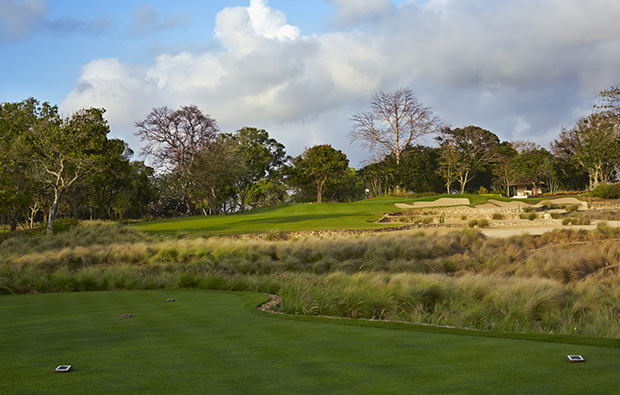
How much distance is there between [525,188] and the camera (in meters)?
70.2

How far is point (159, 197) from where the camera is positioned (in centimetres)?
Answer: 4984

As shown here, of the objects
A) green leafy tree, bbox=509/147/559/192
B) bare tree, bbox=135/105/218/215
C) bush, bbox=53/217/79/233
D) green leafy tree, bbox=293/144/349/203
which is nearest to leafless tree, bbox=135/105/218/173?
bare tree, bbox=135/105/218/215

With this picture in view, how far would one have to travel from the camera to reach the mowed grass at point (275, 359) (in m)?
3.21

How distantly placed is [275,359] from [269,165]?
5341 cm

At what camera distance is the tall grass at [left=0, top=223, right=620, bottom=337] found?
26.9 ft

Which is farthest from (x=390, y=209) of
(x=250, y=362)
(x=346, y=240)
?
(x=250, y=362)

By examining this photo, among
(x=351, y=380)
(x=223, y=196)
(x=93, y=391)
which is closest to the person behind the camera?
(x=93, y=391)

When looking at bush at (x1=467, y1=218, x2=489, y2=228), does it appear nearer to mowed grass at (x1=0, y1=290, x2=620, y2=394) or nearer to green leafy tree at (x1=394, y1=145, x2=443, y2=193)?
mowed grass at (x1=0, y1=290, x2=620, y2=394)

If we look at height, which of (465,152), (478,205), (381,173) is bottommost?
(478,205)

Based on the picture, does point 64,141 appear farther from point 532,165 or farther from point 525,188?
point 525,188

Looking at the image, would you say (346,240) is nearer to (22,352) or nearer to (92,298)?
(92,298)

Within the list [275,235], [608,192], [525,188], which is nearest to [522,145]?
[525,188]

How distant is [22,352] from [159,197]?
47461 millimetres

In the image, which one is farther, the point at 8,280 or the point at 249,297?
the point at 8,280
